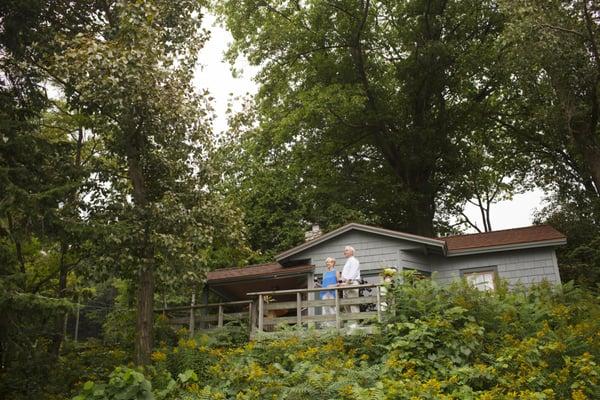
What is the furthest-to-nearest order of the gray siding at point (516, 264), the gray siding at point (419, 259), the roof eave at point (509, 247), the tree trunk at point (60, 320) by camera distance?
the gray siding at point (419, 259) → the gray siding at point (516, 264) → the roof eave at point (509, 247) → the tree trunk at point (60, 320)

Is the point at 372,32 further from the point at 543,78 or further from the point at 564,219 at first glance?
the point at 564,219

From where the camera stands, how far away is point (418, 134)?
26.1m

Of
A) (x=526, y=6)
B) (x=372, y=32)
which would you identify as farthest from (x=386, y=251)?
(x=372, y=32)

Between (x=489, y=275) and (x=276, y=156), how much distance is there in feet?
47.1

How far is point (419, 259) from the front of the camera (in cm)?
1828

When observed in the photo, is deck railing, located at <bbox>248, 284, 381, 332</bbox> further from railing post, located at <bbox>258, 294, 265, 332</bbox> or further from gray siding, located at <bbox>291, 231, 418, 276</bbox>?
gray siding, located at <bbox>291, 231, 418, 276</bbox>

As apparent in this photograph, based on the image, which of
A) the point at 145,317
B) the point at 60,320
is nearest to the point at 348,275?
the point at 145,317

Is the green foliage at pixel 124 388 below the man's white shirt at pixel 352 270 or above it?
below

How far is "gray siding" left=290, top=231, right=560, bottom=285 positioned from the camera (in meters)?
17.4

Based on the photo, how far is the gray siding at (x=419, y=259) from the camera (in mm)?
17391

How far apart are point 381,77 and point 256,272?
1425cm

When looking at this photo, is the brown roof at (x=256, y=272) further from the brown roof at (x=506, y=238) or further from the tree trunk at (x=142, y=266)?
the tree trunk at (x=142, y=266)

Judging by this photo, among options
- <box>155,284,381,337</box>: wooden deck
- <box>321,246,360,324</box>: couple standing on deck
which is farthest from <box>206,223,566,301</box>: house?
<box>321,246,360,324</box>: couple standing on deck

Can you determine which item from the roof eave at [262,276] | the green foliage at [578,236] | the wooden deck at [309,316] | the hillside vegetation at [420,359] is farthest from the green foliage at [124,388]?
the green foliage at [578,236]
